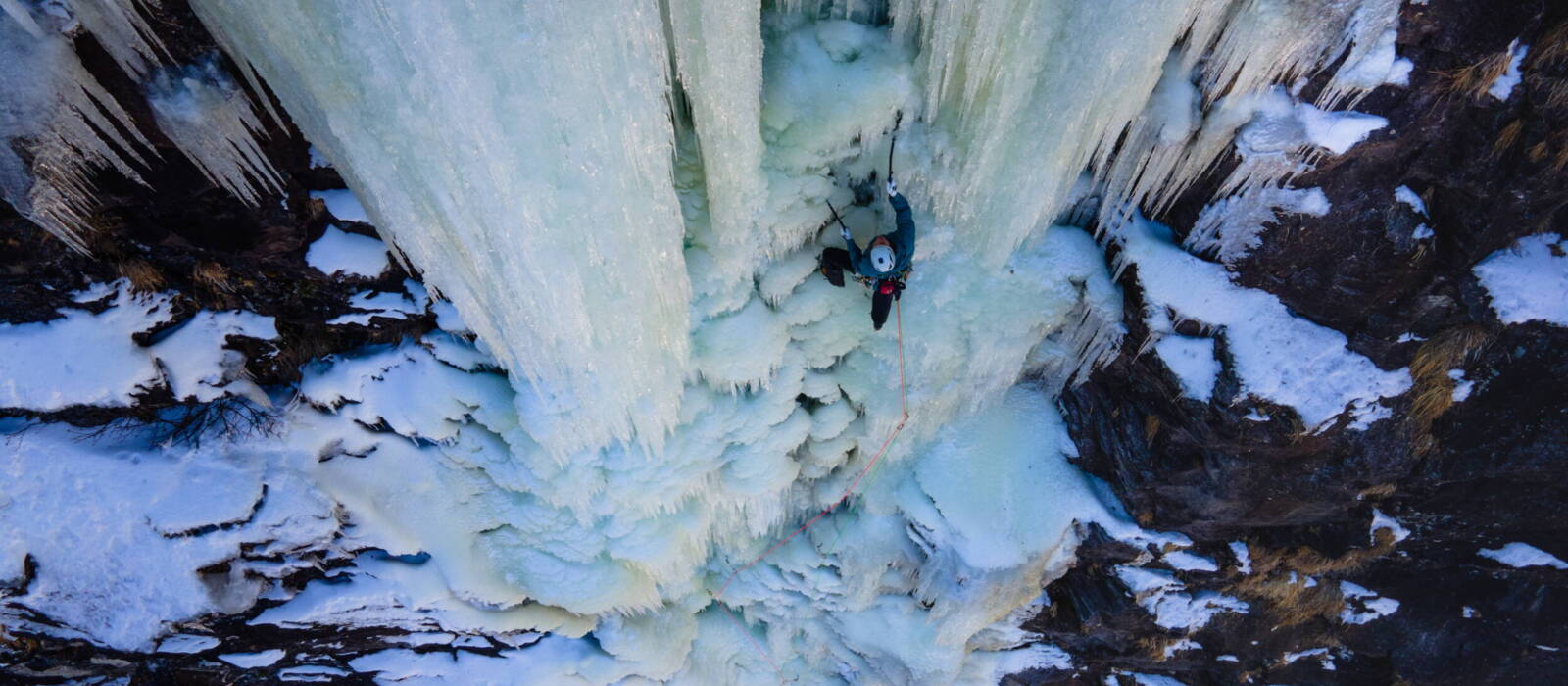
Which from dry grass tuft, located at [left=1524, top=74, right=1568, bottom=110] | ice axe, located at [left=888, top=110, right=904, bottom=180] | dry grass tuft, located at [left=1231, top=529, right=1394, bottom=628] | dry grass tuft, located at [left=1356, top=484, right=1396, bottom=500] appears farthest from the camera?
dry grass tuft, located at [left=1231, top=529, right=1394, bottom=628]

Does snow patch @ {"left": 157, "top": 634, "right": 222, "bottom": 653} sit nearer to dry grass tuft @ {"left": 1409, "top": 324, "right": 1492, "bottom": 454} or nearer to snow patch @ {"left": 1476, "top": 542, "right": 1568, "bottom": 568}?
dry grass tuft @ {"left": 1409, "top": 324, "right": 1492, "bottom": 454}

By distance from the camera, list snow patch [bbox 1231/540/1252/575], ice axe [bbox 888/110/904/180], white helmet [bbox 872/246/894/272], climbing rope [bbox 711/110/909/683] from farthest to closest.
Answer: snow patch [bbox 1231/540/1252/575] < climbing rope [bbox 711/110/909/683] < ice axe [bbox 888/110/904/180] < white helmet [bbox 872/246/894/272]

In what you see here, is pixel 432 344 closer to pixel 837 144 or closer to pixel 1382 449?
pixel 837 144

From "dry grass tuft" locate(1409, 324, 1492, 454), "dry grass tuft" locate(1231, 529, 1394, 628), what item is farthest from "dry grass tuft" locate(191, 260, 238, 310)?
"dry grass tuft" locate(1231, 529, 1394, 628)

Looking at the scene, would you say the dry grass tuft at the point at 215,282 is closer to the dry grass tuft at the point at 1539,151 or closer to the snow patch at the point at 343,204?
the snow patch at the point at 343,204

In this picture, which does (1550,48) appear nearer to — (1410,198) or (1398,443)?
(1410,198)

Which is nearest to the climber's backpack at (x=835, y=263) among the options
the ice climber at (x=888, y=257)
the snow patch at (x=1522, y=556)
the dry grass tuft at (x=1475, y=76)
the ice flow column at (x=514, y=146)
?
the ice climber at (x=888, y=257)
